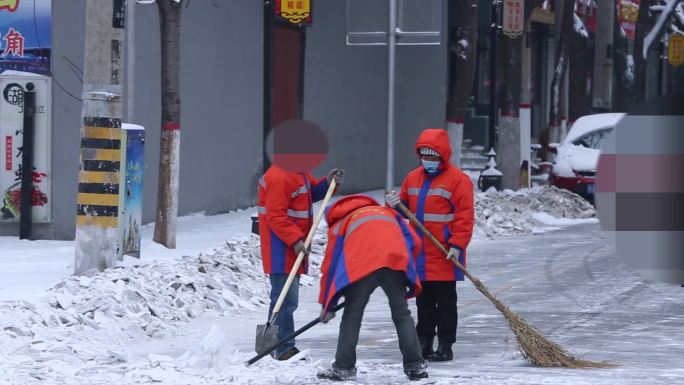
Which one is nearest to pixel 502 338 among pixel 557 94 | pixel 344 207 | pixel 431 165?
pixel 431 165

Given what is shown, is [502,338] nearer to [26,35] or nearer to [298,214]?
[298,214]

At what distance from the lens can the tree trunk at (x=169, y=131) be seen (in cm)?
1570

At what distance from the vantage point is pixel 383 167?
27.5m

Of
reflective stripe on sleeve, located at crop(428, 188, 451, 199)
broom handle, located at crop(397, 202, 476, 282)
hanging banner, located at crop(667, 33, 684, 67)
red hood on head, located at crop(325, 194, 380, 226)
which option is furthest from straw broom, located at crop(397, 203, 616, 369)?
hanging banner, located at crop(667, 33, 684, 67)

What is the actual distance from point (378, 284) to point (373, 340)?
2.15 metres

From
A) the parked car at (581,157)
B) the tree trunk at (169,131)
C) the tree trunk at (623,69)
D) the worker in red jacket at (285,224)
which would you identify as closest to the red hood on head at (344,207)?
the worker in red jacket at (285,224)

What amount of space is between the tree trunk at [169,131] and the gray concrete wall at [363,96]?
8.16 m

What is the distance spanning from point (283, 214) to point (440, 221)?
3.69ft

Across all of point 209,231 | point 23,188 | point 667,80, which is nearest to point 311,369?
point 23,188

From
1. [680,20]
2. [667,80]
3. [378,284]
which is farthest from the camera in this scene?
[667,80]

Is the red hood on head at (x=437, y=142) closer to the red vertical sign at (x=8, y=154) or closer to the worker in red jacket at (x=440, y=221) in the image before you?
the worker in red jacket at (x=440, y=221)

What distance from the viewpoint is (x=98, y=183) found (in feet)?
42.5

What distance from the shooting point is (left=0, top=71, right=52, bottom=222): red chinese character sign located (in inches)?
653

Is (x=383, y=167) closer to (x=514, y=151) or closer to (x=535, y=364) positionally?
(x=514, y=151)
